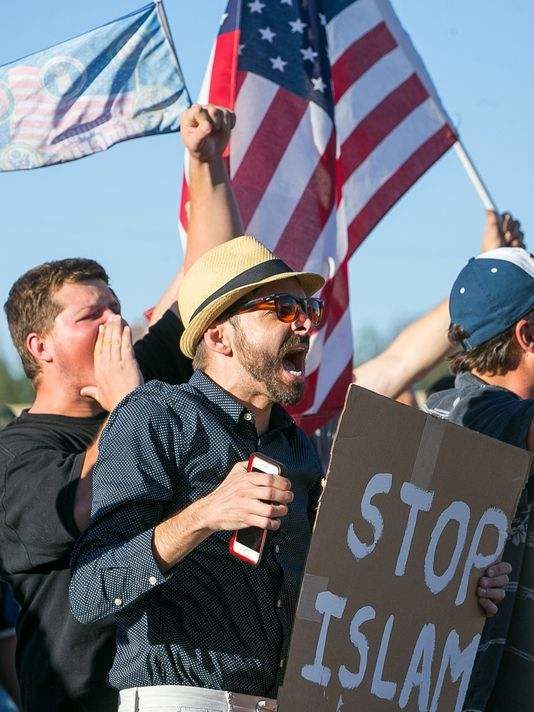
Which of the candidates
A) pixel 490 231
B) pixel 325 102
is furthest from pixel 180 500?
pixel 325 102

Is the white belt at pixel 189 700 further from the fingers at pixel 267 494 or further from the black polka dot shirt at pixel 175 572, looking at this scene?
the fingers at pixel 267 494

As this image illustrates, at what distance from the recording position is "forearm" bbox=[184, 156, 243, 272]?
453cm

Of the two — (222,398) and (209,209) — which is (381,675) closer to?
(222,398)

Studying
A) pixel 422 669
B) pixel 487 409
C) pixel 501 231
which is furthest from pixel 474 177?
pixel 422 669

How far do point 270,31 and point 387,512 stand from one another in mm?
3546

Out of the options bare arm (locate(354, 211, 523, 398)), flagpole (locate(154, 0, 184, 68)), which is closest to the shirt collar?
bare arm (locate(354, 211, 523, 398))

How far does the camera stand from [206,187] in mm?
4602

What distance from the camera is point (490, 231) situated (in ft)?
18.4

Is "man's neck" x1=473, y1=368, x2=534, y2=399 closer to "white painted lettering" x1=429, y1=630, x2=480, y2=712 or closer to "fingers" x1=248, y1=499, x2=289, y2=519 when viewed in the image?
"white painted lettering" x1=429, y1=630, x2=480, y2=712

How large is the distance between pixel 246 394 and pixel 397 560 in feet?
1.97

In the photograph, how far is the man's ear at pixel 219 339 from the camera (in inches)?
134

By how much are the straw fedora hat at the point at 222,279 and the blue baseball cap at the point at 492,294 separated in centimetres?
78

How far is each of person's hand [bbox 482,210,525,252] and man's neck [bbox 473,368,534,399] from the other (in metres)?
1.56

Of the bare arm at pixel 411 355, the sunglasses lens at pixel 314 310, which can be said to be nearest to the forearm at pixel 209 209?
the bare arm at pixel 411 355
